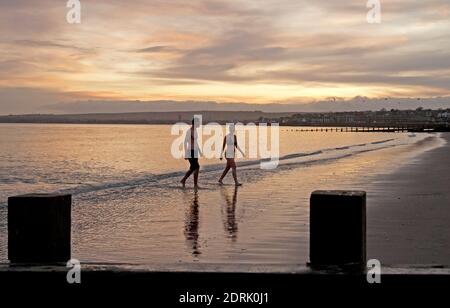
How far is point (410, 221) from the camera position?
40.2 ft

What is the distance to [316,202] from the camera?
4707 mm

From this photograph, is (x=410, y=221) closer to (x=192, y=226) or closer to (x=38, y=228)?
(x=192, y=226)

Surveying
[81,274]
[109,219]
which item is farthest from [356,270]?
[109,219]

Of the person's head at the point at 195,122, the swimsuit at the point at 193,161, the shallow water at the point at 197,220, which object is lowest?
the shallow water at the point at 197,220

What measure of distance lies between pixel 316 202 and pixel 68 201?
6.32ft

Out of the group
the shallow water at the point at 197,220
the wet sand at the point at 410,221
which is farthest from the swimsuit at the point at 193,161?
the wet sand at the point at 410,221

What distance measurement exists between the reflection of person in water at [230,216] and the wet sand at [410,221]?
2.44 metres

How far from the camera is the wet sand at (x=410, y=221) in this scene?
9.08 metres

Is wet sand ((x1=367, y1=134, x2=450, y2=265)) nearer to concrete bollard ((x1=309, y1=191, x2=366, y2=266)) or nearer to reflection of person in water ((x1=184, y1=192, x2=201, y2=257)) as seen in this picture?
reflection of person in water ((x1=184, y1=192, x2=201, y2=257))

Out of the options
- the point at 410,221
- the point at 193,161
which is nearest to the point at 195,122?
the point at 193,161

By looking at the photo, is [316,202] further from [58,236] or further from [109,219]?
[109,219]

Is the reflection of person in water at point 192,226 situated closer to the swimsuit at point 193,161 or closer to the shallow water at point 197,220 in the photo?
the shallow water at point 197,220

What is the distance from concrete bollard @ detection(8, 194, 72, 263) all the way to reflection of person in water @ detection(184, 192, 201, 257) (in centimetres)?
449
